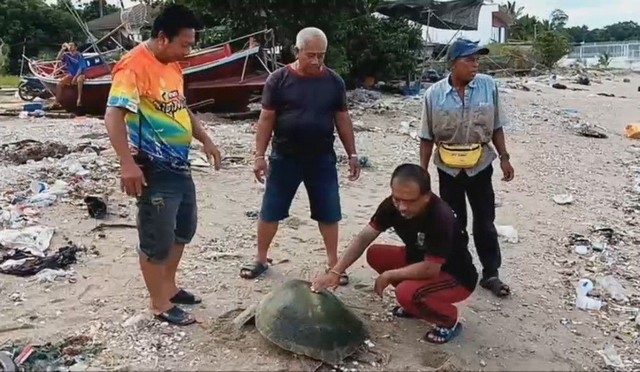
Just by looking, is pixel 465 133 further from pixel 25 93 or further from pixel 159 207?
pixel 25 93

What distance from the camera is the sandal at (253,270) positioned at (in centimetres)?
448

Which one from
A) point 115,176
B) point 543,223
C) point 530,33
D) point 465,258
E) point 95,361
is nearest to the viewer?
point 95,361

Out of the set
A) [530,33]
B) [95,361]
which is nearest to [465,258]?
[95,361]

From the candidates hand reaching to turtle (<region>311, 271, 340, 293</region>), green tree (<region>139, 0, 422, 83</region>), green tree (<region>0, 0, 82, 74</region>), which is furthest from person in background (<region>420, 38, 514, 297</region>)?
green tree (<region>0, 0, 82, 74</region>)

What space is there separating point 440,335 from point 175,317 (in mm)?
1403

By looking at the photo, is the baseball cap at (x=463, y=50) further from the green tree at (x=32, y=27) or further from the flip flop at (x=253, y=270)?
the green tree at (x=32, y=27)

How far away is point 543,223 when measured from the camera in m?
6.43

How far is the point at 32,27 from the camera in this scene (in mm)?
32469

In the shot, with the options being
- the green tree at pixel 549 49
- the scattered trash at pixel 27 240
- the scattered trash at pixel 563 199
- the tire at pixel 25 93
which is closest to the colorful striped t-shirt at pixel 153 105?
the scattered trash at pixel 27 240

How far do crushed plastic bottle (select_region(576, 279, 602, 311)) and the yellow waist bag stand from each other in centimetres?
115

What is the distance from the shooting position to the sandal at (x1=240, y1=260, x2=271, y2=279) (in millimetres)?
4477

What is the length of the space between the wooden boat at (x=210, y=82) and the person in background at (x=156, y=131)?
10.3m

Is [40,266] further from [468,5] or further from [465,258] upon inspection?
[468,5]

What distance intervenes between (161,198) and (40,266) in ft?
5.58
